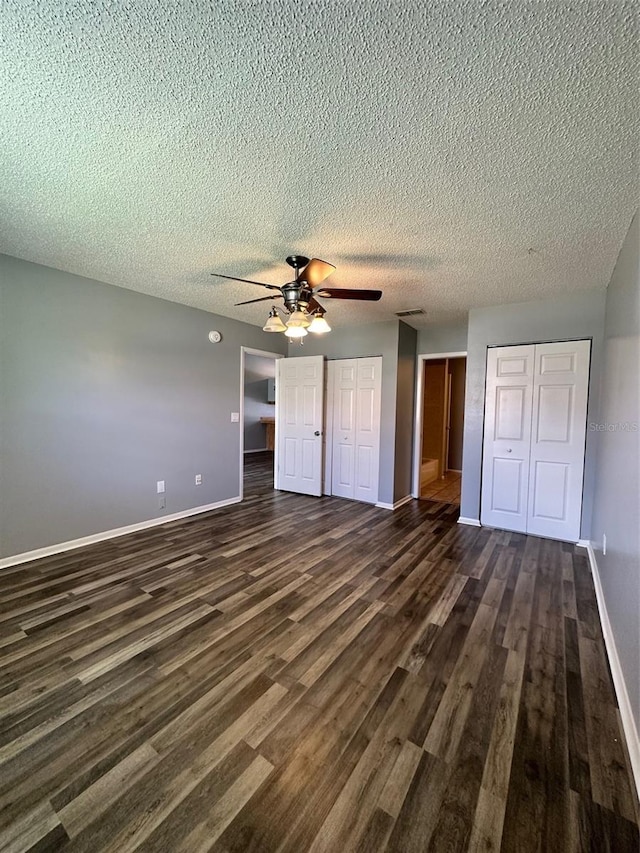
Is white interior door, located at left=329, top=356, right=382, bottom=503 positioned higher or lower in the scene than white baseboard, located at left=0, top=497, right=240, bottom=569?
higher

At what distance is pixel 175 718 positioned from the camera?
1.45 meters

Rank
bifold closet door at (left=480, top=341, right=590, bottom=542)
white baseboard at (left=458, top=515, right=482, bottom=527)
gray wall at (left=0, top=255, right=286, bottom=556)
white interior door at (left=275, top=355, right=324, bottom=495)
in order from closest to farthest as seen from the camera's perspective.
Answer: gray wall at (left=0, top=255, right=286, bottom=556), bifold closet door at (left=480, top=341, right=590, bottom=542), white baseboard at (left=458, top=515, right=482, bottom=527), white interior door at (left=275, top=355, right=324, bottom=495)

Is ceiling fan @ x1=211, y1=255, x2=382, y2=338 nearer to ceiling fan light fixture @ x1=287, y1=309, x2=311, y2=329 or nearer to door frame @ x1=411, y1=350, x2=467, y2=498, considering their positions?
ceiling fan light fixture @ x1=287, y1=309, x2=311, y2=329

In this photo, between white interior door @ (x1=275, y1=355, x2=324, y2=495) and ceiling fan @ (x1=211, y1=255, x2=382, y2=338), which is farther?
white interior door @ (x1=275, y1=355, x2=324, y2=495)

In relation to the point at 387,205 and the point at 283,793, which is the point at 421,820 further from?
the point at 387,205

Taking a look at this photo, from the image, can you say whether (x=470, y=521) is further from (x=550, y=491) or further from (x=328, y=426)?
(x=328, y=426)

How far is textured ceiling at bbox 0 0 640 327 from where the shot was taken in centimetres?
104

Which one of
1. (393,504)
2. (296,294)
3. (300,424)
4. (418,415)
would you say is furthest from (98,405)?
(418,415)

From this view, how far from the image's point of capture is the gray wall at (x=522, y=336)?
3.23 m

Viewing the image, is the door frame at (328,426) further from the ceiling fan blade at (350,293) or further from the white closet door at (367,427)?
the ceiling fan blade at (350,293)

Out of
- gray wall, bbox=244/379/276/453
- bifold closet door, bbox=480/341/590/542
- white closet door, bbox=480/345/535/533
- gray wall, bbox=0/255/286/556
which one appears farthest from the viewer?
gray wall, bbox=244/379/276/453

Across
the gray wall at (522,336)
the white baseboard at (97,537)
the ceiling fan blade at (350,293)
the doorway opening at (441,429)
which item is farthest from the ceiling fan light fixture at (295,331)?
the doorway opening at (441,429)

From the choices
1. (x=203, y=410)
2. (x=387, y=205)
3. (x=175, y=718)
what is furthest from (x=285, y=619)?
(x=203, y=410)

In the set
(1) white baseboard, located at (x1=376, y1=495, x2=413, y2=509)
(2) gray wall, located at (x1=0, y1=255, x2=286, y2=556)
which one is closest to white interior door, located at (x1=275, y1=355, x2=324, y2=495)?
(1) white baseboard, located at (x1=376, y1=495, x2=413, y2=509)
